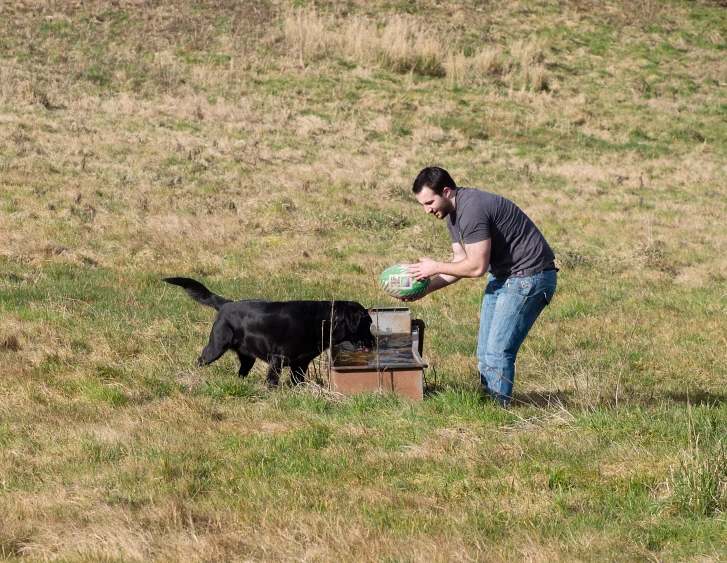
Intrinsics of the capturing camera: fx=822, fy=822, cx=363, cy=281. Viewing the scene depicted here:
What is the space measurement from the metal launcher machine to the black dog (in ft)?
0.54

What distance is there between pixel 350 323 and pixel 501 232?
150 centimetres

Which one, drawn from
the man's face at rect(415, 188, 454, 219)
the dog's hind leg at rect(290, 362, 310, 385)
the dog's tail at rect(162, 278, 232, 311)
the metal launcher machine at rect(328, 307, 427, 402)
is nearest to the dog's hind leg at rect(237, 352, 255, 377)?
the dog's hind leg at rect(290, 362, 310, 385)

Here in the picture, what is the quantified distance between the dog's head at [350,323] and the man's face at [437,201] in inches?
51.4

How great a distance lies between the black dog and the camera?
6371 millimetres

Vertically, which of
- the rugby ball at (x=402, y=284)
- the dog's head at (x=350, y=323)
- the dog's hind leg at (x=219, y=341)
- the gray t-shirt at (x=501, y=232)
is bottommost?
the dog's hind leg at (x=219, y=341)

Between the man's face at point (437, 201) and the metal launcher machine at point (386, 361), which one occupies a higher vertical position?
the man's face at point (437, 201)

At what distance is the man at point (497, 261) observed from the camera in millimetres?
5434

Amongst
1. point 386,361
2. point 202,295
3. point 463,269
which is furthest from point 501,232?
point 202,295

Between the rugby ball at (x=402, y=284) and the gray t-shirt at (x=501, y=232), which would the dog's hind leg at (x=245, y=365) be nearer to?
the rugby ball at (x=402, y=284)

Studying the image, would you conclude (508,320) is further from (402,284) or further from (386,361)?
(386,361)

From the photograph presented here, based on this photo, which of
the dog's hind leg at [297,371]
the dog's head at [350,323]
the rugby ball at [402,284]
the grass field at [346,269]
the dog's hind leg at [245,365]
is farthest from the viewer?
the dog's hind leg at [245,365]

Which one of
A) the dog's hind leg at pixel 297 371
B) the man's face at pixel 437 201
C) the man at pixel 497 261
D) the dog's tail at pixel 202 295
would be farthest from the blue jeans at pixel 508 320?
the dog's tail at pixel 202 295

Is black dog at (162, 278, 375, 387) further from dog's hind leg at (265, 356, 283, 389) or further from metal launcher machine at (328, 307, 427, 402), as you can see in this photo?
metal launcher machine at (328, 307, 427, 402)

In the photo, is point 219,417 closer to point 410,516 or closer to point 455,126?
point 410,516
